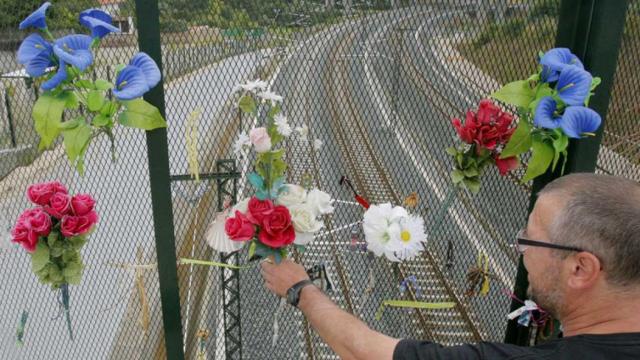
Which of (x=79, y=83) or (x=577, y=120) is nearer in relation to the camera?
(x=79, y=83)

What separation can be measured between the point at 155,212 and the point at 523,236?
1245mm

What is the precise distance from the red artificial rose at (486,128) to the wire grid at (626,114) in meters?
0.70

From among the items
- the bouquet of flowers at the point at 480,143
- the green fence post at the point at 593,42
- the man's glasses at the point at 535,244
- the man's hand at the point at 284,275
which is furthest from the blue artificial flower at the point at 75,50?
the green fence post at the point at 593,42

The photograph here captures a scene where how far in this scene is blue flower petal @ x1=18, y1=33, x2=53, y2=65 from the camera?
1320 mm

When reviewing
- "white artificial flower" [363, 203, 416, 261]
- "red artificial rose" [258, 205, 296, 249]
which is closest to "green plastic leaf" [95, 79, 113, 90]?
"red artificial rose" [258, 205, 296, 249]

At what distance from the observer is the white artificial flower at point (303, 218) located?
158cm

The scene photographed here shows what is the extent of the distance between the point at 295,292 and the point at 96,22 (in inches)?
39.5

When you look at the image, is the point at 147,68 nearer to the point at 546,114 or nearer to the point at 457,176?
the point at 457,176

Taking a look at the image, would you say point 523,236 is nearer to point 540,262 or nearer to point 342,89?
point 540,262

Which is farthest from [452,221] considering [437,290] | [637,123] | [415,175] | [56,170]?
[56,170]

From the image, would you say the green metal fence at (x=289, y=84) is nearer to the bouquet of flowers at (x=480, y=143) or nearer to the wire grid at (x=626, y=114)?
the wire grid at (x=626, y=114)

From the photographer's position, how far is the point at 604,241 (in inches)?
49.3

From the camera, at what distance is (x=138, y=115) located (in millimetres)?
1487

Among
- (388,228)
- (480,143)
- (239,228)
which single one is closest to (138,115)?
(239,228)
